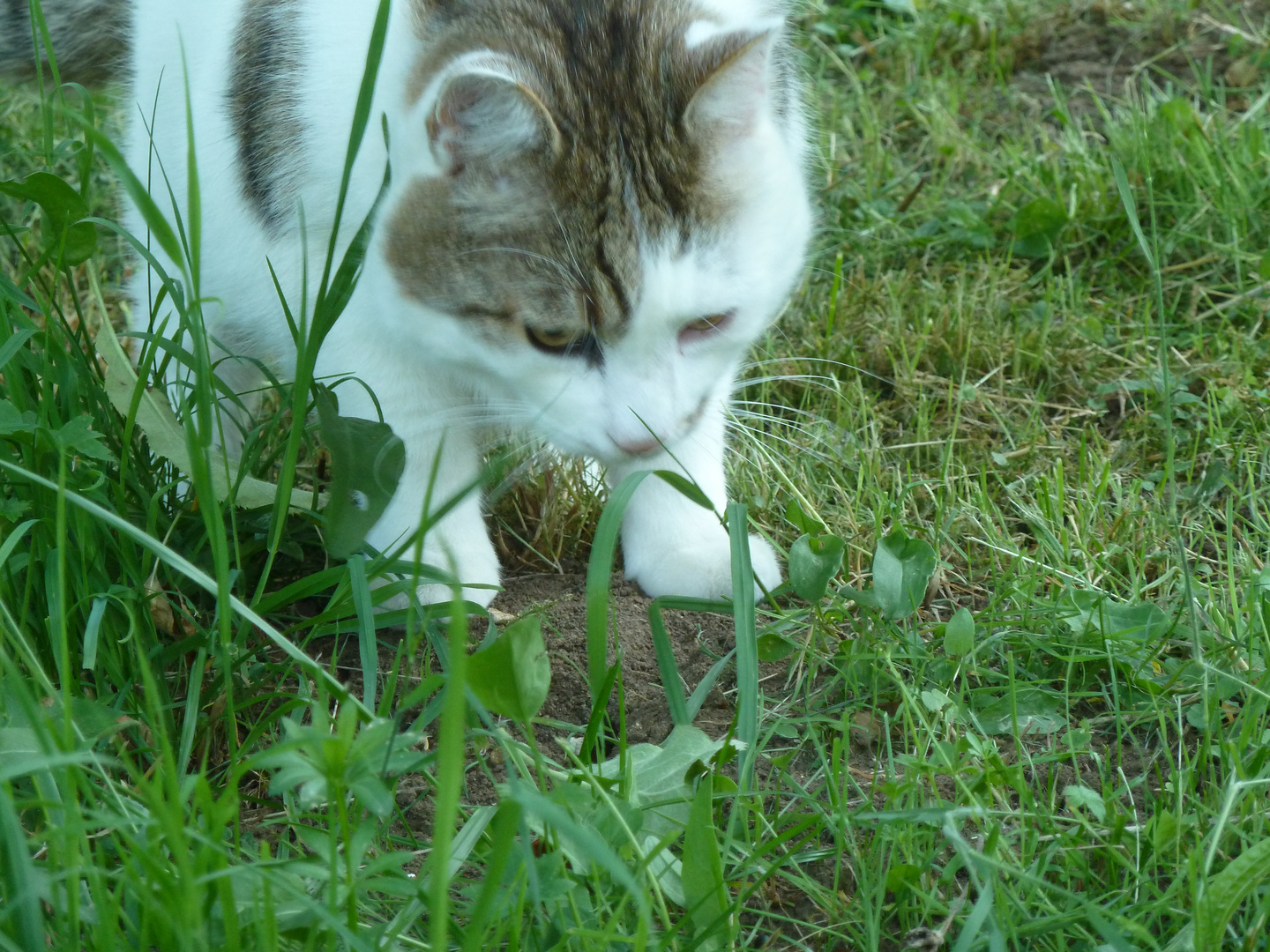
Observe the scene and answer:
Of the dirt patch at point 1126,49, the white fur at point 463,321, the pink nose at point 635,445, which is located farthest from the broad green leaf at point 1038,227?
the pink nose at point 635,445

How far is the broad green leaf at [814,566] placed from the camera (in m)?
1.45

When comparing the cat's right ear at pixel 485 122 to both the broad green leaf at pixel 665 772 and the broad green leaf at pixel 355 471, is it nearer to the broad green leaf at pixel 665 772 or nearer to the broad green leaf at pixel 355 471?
the broad green leaf at pixel 355 471

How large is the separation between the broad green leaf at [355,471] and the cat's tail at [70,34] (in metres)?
1.13

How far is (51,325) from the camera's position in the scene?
1.45 metres

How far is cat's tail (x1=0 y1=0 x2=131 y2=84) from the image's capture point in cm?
212

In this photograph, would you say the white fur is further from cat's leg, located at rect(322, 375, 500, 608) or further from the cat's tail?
the cat's tail

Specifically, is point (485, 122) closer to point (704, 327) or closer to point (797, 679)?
point (704, 327)

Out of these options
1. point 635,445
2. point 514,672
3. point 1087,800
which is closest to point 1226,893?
point 1087,800

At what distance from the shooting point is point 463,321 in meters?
1.54

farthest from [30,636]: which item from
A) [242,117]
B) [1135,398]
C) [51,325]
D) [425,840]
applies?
[1135,398]

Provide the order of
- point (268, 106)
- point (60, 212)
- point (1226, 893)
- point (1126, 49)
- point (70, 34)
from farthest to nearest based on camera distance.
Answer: point (1126, 49), point (70, 34), point (268, 106), point (60, 212), point (1226, 893)

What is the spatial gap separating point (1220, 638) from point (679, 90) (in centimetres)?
88

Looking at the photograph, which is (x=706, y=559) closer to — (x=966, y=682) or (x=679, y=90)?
(x=966, y=682)

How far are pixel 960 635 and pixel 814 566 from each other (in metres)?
0.18
